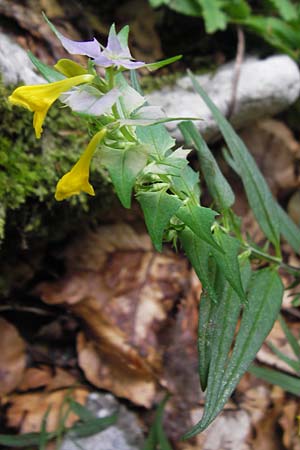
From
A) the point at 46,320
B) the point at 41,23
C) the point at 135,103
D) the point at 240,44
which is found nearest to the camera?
the point at 135,103

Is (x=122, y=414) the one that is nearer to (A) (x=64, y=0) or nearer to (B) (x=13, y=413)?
(B) (x=13, y=413)

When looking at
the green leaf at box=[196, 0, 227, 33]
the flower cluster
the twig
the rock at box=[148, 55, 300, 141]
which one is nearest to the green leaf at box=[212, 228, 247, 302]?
the flower cluster

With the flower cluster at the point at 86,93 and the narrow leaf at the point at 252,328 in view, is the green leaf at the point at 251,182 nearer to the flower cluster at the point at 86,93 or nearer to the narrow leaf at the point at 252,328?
the narrow leaf at the point at 252,328

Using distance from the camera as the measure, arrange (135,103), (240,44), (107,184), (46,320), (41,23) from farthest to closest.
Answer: (240,44)
(46,320)
(41,23)
(107,184)
(135,103)

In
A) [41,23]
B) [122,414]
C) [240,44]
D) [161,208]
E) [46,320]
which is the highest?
[41,23]

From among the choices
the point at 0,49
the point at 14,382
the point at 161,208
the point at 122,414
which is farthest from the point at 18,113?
the point at 122,414

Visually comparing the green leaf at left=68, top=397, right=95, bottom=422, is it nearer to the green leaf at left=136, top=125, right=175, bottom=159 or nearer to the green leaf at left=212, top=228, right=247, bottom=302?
the green leaf at left=212, top=228, right=247, bottom=302

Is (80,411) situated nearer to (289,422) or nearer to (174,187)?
(289,422)
